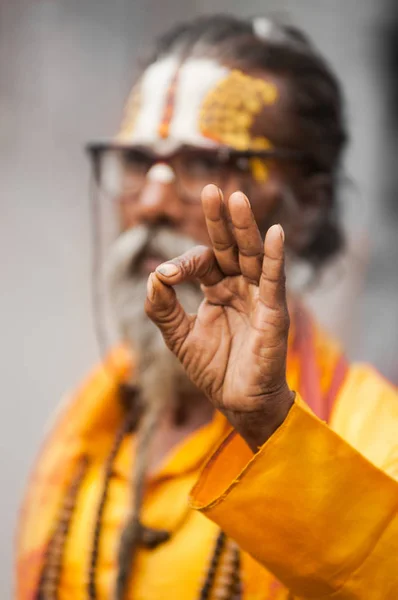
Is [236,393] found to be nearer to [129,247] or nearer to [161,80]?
[129,247]

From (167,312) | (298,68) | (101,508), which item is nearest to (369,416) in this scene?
(167,312)

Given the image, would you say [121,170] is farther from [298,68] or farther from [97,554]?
[97,554]

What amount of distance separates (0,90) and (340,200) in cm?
137

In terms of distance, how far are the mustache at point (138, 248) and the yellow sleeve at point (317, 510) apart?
0.61 m

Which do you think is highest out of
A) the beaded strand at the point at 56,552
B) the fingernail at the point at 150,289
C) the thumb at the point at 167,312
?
the fingernail at the point at 150,289

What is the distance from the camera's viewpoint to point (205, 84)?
4.57 feet

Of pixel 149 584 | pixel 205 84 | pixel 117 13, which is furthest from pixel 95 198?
pixel 117 13

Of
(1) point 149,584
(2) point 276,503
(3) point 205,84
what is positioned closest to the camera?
(2) point 276,503

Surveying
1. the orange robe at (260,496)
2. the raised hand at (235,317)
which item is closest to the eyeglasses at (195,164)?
the orange robe at (260,496)

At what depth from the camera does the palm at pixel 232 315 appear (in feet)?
2.62

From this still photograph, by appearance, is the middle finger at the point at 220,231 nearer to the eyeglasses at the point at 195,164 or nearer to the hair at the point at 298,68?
the eyeglasses at the point at 195,164

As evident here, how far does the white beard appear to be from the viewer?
4.77 ft

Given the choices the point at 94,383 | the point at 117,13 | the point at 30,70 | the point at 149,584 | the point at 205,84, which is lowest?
the point at 149,584

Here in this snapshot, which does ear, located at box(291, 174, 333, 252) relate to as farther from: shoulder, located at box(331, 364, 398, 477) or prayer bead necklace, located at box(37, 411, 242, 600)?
prayer bead necklace, located at box(37, 411, 242, 600)
